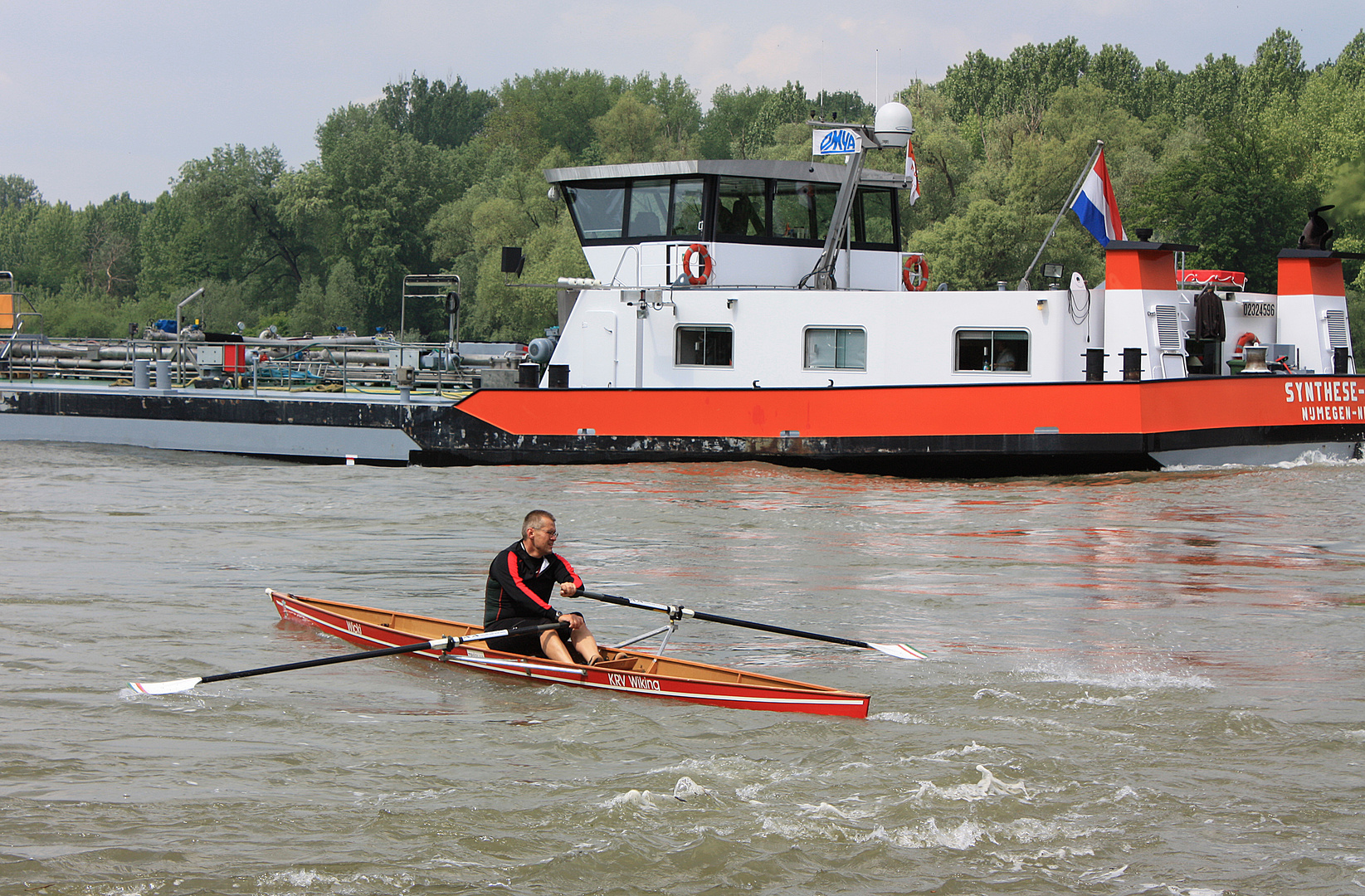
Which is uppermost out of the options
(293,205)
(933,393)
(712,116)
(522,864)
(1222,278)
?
(712,116)

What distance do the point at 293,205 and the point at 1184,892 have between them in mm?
63010

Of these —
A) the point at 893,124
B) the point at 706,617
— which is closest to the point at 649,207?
the point at 893,124

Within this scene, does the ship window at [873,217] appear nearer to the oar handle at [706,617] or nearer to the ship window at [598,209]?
the ship window at [598,209]

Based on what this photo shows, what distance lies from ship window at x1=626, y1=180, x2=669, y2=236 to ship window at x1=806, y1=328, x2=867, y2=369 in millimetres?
2864

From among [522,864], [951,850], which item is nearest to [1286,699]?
[951,850]

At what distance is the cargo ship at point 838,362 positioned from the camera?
16.8 m

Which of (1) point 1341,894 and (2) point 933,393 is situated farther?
(2) point 933,393

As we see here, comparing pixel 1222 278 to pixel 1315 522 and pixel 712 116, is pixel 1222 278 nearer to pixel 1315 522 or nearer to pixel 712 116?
pixel 1315 522

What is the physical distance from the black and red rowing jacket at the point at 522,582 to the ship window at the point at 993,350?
9905 mm

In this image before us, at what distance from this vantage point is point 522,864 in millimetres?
5824

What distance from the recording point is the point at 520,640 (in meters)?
8.71

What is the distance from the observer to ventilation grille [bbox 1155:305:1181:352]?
16.8 m

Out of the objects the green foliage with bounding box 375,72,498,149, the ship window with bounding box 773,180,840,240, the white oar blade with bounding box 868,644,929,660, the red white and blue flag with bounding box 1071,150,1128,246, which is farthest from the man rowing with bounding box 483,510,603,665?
the green foliage with bounding box 375,72,498,149

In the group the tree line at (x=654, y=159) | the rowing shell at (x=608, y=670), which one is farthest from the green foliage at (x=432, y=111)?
the rowing shell at (x=608, y=670)
